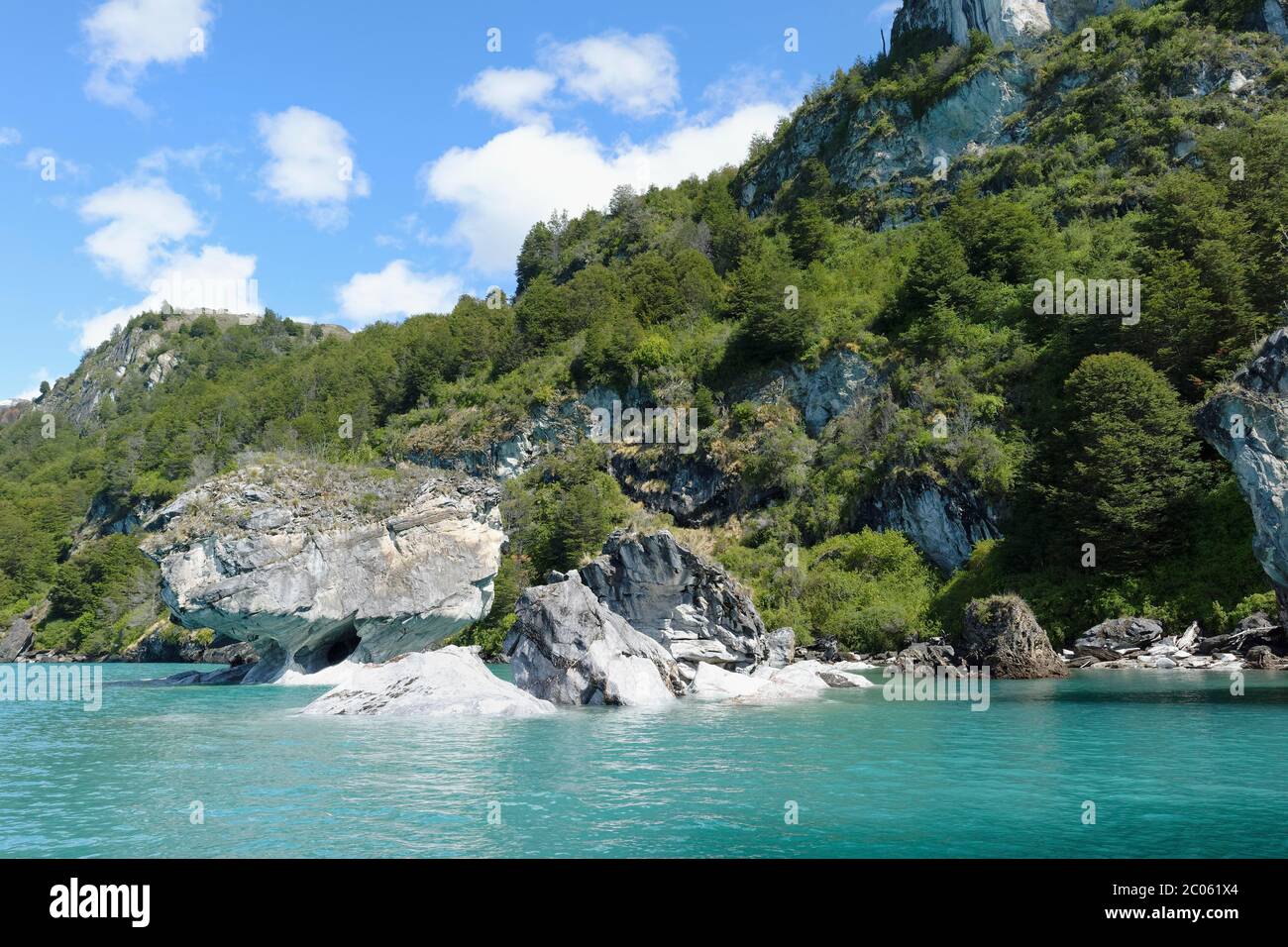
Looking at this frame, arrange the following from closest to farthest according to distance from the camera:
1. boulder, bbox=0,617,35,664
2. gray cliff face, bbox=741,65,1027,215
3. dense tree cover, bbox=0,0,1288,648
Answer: dense tree cover, bbox=0,0,1288,648
gray cliff face, bbox=741,65,1027,215
boulder, bbox=0,617,35,664

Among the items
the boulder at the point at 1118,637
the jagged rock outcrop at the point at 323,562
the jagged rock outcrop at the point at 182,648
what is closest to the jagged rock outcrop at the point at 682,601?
the jagged rock outcrop at the point at 323,562

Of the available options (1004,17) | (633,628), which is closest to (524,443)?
(633,628)

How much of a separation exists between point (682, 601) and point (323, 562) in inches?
723

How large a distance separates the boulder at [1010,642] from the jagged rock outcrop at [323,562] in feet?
81.6

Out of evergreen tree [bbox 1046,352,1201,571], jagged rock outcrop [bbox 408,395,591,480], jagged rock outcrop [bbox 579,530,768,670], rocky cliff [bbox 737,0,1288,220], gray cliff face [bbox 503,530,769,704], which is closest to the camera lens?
gray cliff face [bbox 503,530,769,704]

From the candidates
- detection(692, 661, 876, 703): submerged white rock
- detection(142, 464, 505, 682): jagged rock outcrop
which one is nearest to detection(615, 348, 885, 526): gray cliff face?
detection(142, 464, 505, 682): jagged rock outcrop

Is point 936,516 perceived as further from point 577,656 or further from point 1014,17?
point 1014,17

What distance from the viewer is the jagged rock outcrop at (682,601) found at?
109ft

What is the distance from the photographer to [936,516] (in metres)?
49.0

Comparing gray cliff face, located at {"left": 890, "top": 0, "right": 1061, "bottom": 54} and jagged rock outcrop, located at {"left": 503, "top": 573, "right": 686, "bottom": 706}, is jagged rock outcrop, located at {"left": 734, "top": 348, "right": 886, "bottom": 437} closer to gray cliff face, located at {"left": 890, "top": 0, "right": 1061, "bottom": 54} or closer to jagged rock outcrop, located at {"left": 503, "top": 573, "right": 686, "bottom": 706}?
jagged rock outcrop, located at {"left": 503, "top": 573, "right": 686, "bottom": 706}

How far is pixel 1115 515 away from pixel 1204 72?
150 feet

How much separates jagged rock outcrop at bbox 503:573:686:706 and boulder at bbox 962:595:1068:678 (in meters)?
14.2

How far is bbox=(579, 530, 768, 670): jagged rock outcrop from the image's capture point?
109 feet

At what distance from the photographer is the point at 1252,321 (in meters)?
36.5
